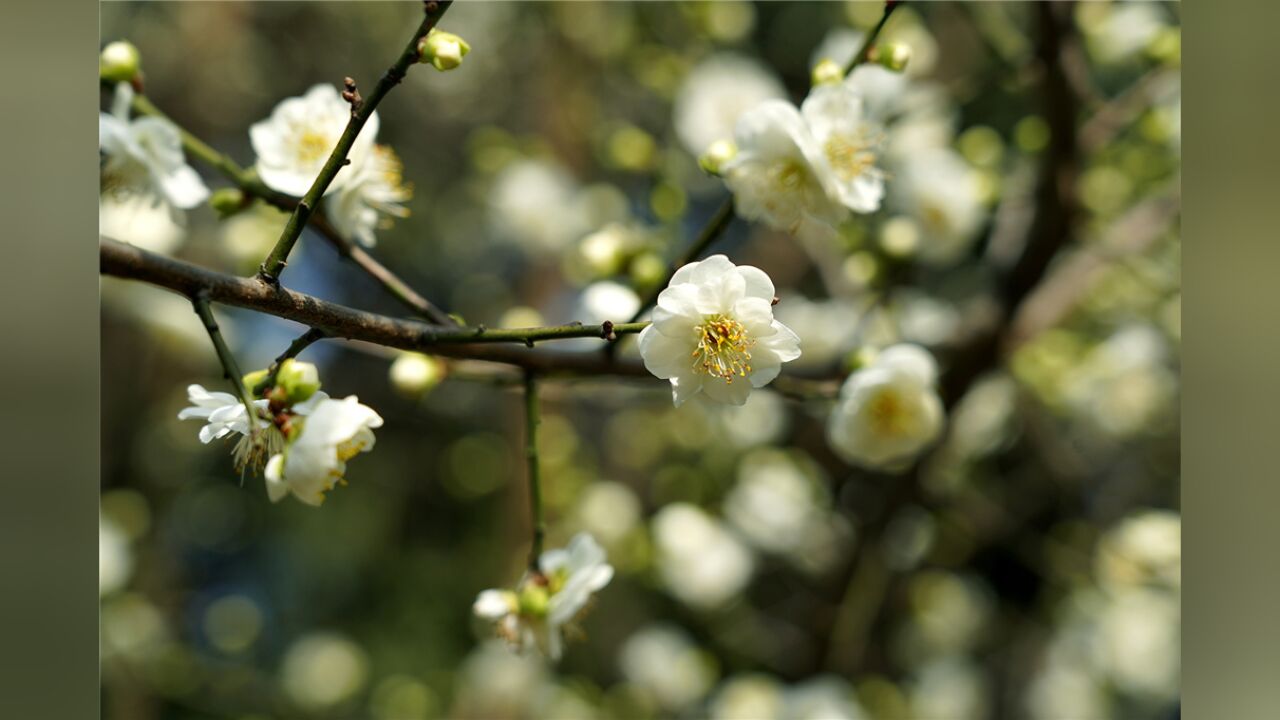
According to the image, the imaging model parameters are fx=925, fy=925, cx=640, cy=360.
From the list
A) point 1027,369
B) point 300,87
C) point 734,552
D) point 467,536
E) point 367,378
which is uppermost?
point 300,87

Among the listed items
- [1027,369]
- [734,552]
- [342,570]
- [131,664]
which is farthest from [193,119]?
[1027,369]

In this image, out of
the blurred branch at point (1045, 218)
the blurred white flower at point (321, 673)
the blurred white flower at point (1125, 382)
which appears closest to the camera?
the blurred branch at point (1045, 218)

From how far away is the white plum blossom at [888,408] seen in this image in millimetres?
1062

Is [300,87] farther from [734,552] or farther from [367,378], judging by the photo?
[734,552]

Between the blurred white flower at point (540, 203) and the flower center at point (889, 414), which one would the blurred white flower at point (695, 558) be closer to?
the blurred white flower at point (540, 203)

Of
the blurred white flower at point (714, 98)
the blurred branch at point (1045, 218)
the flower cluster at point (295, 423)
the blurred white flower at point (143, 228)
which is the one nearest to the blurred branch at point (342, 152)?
the flower cluster at point (295, 423)

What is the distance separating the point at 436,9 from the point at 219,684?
2024 mm

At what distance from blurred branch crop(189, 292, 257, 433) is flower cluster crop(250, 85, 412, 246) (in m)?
0.36

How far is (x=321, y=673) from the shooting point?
268 cm

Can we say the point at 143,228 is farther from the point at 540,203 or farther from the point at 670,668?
the point at 670,668

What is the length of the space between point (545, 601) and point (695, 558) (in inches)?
43.6

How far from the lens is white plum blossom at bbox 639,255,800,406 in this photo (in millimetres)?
711

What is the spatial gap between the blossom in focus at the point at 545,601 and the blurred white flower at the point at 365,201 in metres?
0.39

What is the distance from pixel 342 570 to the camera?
13.0 feet
